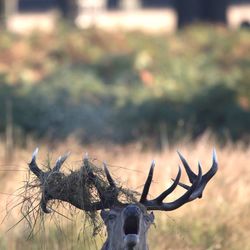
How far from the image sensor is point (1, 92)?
1875 cm

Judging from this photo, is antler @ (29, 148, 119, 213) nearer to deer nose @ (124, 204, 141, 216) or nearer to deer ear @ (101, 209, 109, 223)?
deer ear @ (101, 209, 109, 223)

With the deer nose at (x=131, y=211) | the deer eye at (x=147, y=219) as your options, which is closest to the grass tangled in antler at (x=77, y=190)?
the deer eye at (x=147, y=219)

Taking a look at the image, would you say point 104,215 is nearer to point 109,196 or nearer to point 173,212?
point 109,196

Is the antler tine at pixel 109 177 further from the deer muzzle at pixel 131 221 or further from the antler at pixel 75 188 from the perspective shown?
the deer muzzle at pixel 131 221

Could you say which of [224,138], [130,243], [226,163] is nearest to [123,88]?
[224,138]

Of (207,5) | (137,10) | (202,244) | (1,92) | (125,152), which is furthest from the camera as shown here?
(137,10)

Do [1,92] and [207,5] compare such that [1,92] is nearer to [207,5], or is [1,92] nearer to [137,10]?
[207,5]

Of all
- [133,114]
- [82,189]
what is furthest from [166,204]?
[133,114]

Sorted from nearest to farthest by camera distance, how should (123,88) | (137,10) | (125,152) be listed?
(125,152)
(123,88)
(137,10)

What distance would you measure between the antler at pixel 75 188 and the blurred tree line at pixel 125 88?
8050 millimetres

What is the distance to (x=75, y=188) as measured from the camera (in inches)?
280

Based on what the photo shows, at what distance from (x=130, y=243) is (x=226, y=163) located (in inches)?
250

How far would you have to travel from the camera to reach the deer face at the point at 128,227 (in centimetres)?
625

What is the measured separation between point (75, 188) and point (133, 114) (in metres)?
11.9
